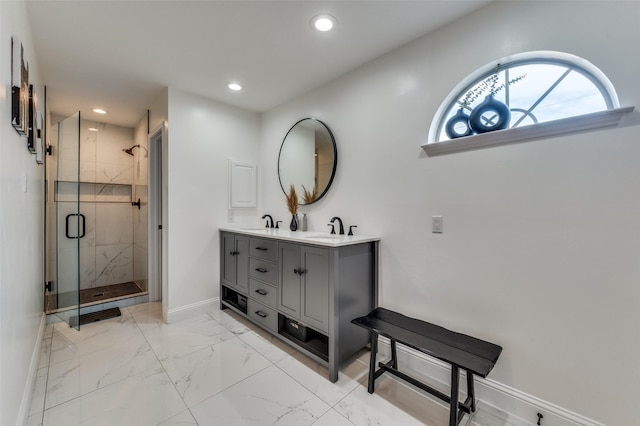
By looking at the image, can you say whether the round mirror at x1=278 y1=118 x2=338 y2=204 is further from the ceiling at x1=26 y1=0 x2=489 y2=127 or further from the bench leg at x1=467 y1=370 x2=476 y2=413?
the bench leg at x1=467 y1=370 x2=476 y2=413

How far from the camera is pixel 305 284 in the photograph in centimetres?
208

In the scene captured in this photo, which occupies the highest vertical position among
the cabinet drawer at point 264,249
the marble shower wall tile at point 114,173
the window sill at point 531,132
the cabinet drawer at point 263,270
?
the marble shower wall tile at point 114,173

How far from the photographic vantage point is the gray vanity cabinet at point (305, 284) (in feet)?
6.36

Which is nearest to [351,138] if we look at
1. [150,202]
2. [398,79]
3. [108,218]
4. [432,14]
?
[398,79]

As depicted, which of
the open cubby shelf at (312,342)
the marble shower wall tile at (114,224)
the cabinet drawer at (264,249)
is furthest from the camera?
the marble shower wall tile at (114,224)

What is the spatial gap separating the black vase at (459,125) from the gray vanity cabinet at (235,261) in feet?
6.70

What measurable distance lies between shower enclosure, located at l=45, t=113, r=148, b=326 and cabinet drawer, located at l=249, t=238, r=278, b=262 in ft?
6.04

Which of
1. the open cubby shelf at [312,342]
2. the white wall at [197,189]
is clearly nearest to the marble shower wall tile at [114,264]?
the white wall at [197,189]

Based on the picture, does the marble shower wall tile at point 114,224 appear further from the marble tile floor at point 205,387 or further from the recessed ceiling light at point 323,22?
the recessed ceiling light at point 323,22

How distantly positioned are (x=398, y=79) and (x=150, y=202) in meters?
3.15

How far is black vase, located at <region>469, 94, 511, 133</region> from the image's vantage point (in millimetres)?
1598

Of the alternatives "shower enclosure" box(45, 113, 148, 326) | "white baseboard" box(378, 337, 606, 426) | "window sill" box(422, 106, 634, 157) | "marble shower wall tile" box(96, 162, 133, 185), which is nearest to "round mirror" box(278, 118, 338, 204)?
"window sill" box(422, 106, 634, 157)

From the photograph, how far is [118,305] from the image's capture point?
3.19 metres

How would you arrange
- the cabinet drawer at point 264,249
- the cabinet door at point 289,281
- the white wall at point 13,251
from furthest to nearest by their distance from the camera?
the cabinet drawer at point 264,249
the cabinet door at point 289,281
the white wall at point 13,251
